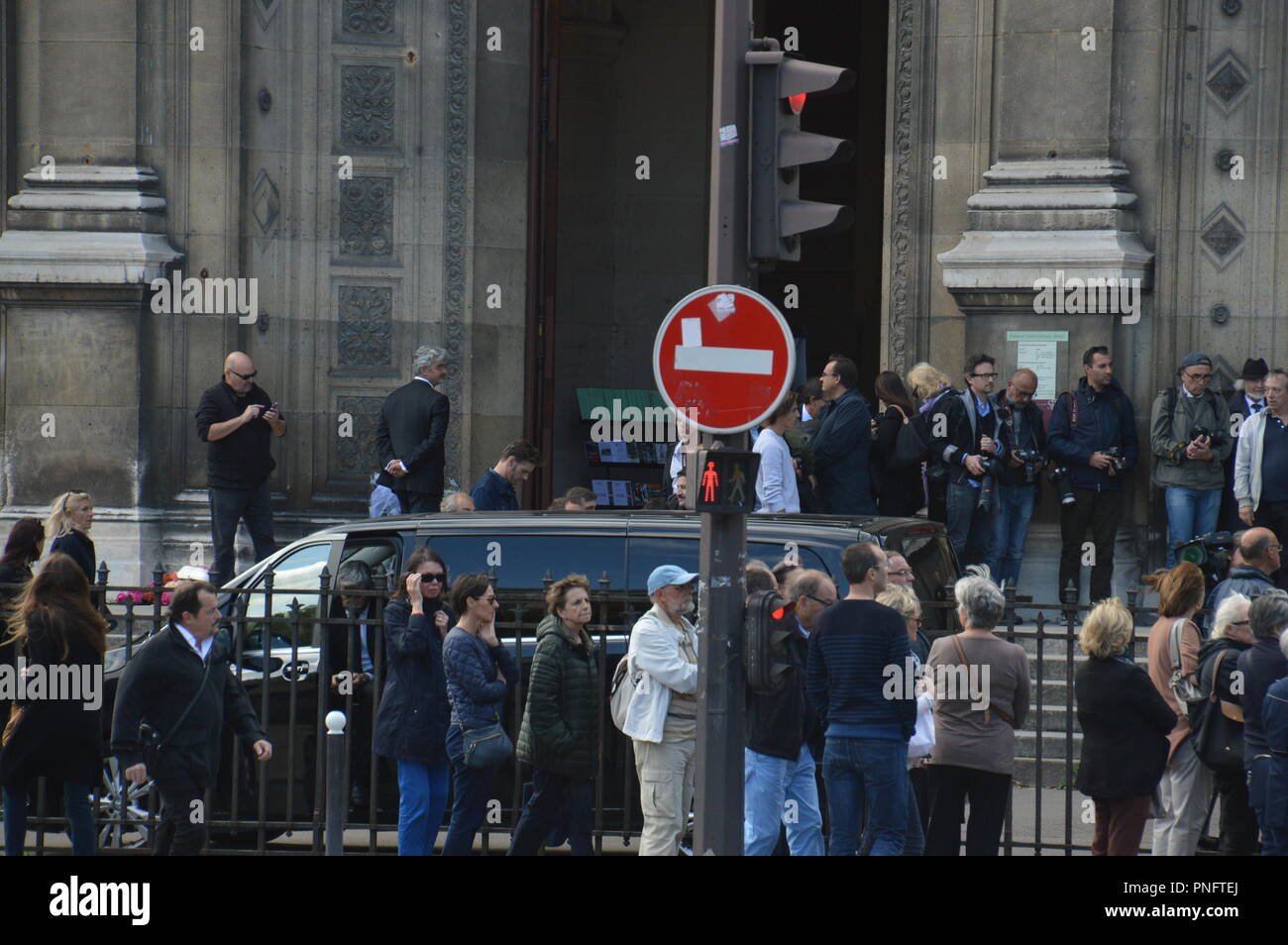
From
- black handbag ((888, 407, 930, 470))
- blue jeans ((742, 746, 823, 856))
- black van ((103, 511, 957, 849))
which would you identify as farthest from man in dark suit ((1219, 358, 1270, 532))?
blue jeans ((742, 746, 823, 856))

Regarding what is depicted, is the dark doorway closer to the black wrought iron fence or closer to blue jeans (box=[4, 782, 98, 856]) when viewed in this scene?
the black wrought iron fence

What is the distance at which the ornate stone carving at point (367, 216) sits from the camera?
15.7m

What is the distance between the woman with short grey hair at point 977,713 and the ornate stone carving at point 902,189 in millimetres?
6511

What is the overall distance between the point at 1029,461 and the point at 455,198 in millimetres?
5404

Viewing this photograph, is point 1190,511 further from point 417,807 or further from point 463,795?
point 417,807

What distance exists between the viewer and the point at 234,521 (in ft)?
47.5

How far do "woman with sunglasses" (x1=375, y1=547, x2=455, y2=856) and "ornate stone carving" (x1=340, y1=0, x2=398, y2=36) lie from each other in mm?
7237

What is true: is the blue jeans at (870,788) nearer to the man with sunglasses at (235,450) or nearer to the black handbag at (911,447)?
the black handbag at (911,447)

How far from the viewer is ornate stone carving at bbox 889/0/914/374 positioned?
1530 cm

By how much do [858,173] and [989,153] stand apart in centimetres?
1089

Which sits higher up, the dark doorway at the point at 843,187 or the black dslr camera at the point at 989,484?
the dark doorway at the point at 843,187

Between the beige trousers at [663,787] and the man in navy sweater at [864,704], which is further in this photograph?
the beige trousers at [663,787]

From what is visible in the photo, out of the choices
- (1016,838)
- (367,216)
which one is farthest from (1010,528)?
(367,216)

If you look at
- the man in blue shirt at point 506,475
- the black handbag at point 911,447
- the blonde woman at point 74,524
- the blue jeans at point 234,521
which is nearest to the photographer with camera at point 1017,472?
the black handbag at point 911,447
